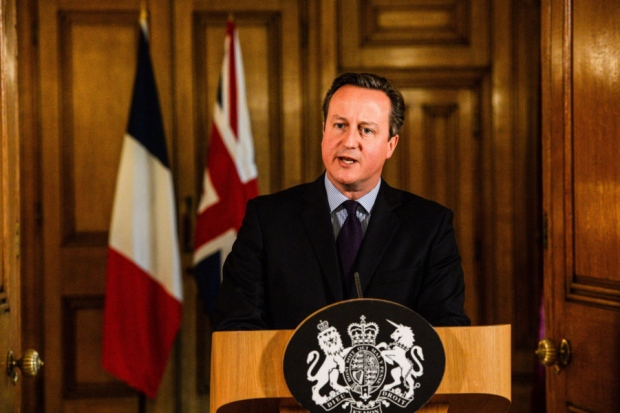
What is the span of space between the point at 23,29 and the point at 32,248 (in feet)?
3.48

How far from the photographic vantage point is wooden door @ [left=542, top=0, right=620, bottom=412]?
6.58 ft

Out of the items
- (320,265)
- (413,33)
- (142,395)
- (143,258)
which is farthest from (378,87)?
(142,395)

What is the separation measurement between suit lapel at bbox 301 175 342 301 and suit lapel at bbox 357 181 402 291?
0.06m

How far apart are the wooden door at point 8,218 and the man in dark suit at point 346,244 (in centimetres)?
69

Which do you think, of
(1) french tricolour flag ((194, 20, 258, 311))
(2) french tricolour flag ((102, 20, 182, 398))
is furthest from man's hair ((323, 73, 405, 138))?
(2) french tricolour flag ((102, 20, 182, 398))

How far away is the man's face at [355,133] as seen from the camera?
5.52ft

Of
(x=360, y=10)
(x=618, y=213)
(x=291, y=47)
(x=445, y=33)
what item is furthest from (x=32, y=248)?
(x=618, y=213)

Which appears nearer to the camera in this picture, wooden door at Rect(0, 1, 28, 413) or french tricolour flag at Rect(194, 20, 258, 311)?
wooden door at Rect(0, 1, 28, 413)

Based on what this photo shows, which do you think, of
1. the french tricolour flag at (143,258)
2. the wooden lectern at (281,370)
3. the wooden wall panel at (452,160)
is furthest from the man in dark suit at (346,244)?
the wooden wall panel at (452,160)

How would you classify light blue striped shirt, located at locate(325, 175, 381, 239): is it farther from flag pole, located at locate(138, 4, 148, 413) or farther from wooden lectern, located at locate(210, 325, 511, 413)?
flag pole, located at locate(138, 4, 148, 413)

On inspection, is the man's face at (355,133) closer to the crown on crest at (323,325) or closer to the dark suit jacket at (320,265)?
the dark suit jacket at (320,265)

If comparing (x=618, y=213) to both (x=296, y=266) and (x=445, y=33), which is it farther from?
(x=445, y=33)

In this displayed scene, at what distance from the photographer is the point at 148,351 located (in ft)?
12.1

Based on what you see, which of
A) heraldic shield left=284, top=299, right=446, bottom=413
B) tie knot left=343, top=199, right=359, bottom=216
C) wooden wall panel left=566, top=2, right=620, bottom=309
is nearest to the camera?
heraldic shield left=284, top=299, right=446, bottom=413
